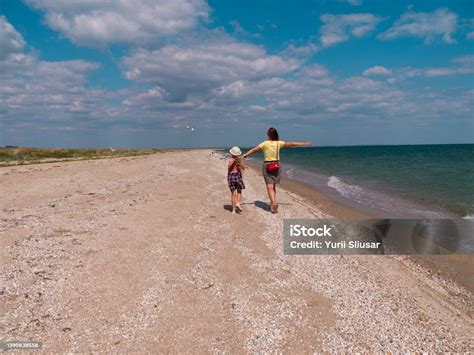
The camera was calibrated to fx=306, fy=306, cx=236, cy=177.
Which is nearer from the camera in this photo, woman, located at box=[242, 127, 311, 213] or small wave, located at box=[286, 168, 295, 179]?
woman, located at box=[242, 127, 311, 213]

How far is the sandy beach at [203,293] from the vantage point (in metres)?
4.57

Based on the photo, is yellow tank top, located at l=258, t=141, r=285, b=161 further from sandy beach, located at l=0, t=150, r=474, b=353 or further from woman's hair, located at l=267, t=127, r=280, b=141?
sandy beach, located at l=0, t=150, r=474, b=353

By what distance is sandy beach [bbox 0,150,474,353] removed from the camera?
457 centimetres

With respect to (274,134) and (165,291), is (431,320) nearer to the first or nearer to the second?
(165,291)

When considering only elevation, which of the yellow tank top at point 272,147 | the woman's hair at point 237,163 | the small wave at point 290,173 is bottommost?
the small wave at point 290,173

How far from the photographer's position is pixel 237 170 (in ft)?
39.1

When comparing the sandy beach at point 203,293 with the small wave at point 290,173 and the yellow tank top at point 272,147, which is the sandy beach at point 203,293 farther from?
the small wave at point 290,173

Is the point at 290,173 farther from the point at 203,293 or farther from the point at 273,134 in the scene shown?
the point at 203,293

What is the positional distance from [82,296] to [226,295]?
103 inches

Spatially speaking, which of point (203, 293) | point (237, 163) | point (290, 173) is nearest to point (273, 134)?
point (237, 163)

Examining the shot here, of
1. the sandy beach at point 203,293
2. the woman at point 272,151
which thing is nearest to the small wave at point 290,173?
the woman at point 272,151

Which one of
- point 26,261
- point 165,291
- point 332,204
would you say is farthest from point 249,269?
point 332,204

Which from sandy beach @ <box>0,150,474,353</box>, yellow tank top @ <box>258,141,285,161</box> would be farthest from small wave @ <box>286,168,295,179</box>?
sandy beach @ <box>0,150,474,353</box>

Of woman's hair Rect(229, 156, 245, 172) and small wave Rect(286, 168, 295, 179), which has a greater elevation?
woman's hair Rect(229, 156, 245, 172)
